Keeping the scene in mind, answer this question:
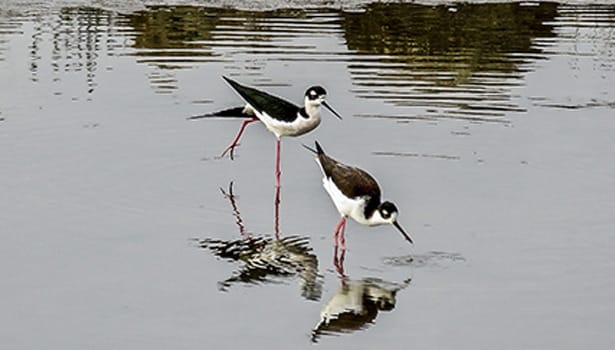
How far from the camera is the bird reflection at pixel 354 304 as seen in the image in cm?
812

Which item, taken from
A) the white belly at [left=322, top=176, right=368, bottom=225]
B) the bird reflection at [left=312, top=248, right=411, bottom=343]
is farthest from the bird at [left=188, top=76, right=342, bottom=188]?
the bird reflection at [left=312, top=248, right=411, bottom=343]

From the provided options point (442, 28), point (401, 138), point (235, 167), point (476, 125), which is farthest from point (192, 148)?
point (442, 28)

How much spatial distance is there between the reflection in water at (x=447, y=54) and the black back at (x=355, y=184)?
3736 mm

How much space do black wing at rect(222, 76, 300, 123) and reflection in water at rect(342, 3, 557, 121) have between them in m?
2.02

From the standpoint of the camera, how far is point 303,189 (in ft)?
36.9

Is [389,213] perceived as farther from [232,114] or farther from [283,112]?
[232,114]

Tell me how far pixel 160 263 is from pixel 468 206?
2591mm

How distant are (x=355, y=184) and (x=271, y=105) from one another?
7.68 feet

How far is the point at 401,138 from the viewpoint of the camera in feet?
41.3

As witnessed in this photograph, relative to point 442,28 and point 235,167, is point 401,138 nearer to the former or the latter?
point 235,167

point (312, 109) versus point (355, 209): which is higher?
point (312, 109)

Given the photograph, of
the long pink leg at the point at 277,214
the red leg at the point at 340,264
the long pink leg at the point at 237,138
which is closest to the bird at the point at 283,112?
the long pink leg at the point at 237,138

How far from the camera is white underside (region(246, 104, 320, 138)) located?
37.7 feet

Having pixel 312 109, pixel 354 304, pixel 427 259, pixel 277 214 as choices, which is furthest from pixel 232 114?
pixel 354 304
